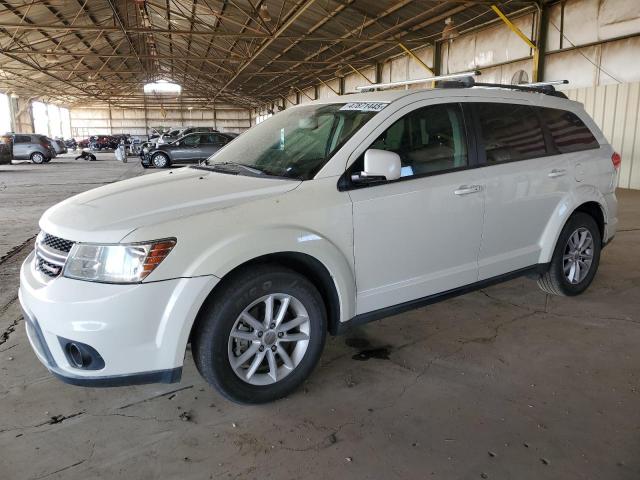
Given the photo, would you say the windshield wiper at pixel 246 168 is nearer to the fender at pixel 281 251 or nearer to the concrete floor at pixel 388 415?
the fender at pixel 281 251

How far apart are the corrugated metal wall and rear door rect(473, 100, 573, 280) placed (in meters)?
9.16

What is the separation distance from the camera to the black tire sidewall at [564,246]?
155 inches

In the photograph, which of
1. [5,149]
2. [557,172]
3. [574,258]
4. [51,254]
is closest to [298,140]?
[51,254]

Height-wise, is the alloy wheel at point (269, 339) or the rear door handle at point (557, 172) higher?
the rear door handle at point (557, 172)

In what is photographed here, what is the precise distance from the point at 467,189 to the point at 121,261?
2.08 meters

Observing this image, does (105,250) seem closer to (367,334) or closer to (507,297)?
(367,334)

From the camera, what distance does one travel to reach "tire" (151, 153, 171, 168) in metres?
19.0

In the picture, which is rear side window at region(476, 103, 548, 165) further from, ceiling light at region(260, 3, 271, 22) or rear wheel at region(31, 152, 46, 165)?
rear wheel at region(31, 152, 46, 165)

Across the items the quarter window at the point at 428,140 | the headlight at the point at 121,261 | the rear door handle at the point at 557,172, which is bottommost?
the headlight at the point at 121,261

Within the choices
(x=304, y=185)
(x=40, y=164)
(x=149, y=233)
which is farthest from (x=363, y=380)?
(x=40, y=164)

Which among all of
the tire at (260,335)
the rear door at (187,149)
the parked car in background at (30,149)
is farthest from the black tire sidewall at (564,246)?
the parked car in background at (30,149)

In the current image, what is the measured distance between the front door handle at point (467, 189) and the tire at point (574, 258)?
3.84 ft

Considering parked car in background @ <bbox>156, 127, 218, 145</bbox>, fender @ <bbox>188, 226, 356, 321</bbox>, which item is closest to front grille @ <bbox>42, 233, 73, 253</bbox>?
Result: fender @ <bbox>188, 226, 356, 321</bbox>

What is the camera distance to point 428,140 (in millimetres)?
3084
